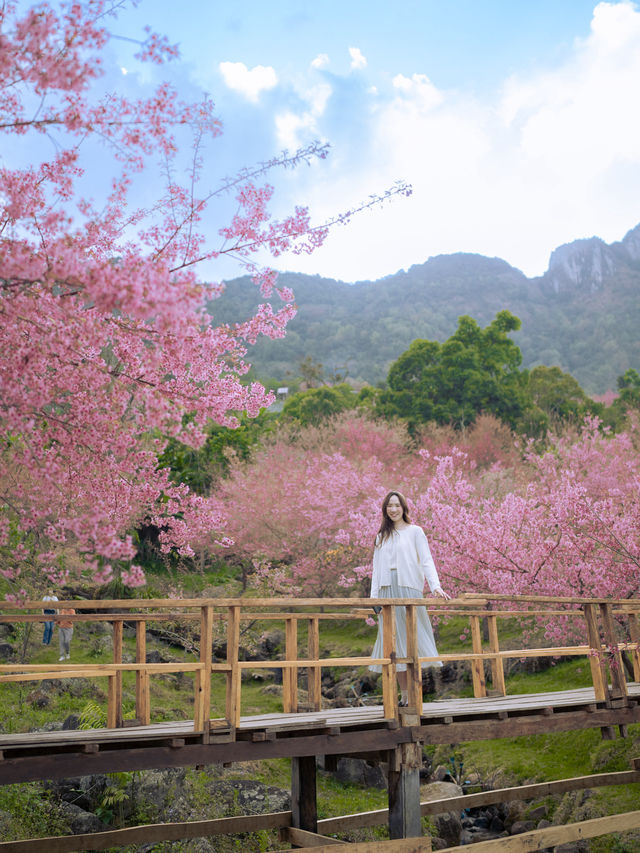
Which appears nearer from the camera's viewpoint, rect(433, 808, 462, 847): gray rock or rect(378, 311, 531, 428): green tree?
rect(433, 808, 462, 847): gray rock

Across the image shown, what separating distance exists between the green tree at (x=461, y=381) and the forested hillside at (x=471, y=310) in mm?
12714

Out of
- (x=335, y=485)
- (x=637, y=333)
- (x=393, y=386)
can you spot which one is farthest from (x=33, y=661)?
(x=637, y=333)

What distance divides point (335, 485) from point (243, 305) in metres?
40.6

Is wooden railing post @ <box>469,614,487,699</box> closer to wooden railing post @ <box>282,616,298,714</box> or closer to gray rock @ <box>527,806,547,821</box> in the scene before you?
wooden railing post @ <box>282,616,298,714</box>

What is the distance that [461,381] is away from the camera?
3941cm

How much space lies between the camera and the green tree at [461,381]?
38.4 m

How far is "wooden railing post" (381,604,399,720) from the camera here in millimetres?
6520

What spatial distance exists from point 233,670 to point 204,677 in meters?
0.23

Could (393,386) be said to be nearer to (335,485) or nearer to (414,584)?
(335,485)

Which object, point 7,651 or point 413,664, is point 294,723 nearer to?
point 413,664

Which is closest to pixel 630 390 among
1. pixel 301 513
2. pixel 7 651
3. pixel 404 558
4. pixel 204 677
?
pixel 301 513

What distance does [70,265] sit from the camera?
366 cm

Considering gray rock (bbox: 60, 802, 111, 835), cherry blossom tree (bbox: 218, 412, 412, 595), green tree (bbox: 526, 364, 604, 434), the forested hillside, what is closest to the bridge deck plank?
gray rock (bbox: 60, 802, 111, 835)

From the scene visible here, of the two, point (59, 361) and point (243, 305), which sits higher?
point (243, 305)
